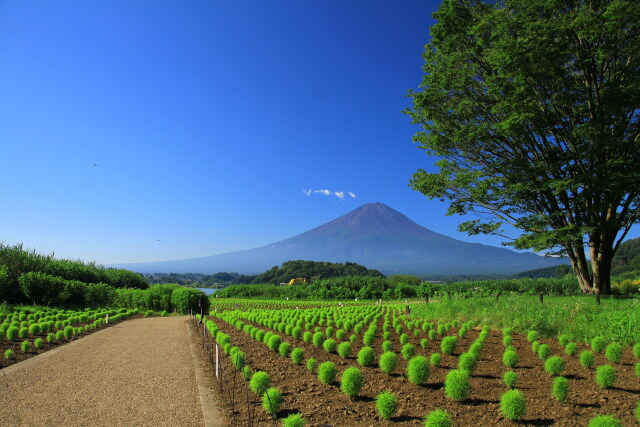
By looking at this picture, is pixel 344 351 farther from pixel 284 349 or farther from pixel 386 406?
pixel 386 406

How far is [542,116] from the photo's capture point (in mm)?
16922

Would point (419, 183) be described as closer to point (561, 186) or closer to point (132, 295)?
point (561, 186)

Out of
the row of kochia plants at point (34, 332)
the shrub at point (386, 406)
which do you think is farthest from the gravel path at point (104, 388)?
the shrub at point (386, 406)

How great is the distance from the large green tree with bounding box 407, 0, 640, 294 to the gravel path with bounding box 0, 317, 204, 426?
1491 centimetres

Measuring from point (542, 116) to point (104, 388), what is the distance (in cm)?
1877

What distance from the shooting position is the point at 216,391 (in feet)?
20.8

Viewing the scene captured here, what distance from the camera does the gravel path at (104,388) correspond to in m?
5.31

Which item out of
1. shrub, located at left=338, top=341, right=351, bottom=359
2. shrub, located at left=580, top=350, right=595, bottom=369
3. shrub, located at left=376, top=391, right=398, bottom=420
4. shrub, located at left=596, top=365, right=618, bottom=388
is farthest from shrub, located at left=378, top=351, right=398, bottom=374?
shrub, located at left=580, top=350, right=595, bottom=369

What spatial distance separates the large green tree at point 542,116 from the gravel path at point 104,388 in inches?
587

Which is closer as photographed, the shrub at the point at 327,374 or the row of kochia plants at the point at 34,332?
the shrub at the point at 327,374

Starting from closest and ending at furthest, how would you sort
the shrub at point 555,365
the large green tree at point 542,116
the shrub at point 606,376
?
the shrub at point 606,376
the shrub at point 555,365
the large green tree at point 542,116

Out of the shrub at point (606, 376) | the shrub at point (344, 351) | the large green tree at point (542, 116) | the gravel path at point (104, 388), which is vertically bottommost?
the gravel path at point (104, 388)

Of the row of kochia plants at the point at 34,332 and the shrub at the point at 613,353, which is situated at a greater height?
the shrub at the point at 613,353

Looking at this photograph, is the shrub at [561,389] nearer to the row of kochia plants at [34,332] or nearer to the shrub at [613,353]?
the shrub at [613,353]
